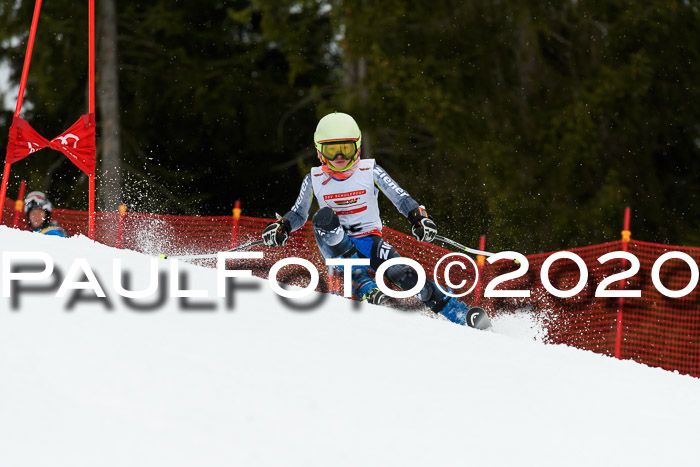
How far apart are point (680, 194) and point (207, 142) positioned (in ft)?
29.7

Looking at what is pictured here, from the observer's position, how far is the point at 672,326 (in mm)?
11992

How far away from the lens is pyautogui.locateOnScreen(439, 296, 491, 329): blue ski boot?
7.48 m

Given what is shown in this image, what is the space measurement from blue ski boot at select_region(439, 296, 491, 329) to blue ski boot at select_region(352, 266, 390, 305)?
52cm

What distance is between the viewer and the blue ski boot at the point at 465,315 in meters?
7.48

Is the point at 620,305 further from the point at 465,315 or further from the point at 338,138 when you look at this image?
the point at 338,138

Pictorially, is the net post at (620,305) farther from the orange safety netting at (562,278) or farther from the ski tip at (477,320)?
the ski tip at (477,320)

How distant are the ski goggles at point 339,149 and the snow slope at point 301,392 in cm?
118

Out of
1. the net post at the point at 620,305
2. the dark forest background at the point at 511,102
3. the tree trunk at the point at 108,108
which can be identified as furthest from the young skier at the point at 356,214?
the tree trunk at the point at 108,108

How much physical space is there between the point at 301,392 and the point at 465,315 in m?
2.70

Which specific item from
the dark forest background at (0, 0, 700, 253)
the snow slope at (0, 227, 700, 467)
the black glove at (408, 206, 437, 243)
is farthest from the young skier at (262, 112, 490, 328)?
the dark forest background at (0, 0, 700, 253)

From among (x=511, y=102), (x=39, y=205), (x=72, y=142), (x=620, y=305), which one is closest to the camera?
(x=620, y=305)

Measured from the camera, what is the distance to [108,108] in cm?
1744

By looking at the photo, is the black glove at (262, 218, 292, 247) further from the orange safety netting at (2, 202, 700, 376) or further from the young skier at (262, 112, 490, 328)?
the orange safety netting at (2, 202, 700, 376)

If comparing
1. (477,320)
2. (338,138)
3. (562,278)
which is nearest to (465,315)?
(477,320)
